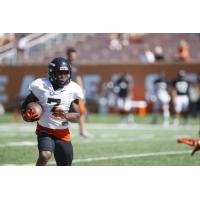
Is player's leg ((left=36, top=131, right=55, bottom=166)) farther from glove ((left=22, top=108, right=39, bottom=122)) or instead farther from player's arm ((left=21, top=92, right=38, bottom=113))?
player's arm ((left=21, top=92, right=38, bottom=113))

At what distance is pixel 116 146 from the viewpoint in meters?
9.09

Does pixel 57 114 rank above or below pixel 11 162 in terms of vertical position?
above

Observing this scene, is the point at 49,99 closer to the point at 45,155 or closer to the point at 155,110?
the point at 45,155

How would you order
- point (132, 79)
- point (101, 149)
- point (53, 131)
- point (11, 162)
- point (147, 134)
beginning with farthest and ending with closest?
1. point (132, 79)
2. point (147, 134)
3. point (101, 149)
4. point (11, 162)
5. point (53, 131)

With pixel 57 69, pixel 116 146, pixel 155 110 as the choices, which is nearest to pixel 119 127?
pixel 155 110

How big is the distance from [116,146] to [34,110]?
10.2 feet

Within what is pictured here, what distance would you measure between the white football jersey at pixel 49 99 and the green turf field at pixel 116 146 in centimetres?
116

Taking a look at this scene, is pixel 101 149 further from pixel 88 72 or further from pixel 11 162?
pixel 88 72

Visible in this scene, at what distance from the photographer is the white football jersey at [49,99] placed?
20.5ft

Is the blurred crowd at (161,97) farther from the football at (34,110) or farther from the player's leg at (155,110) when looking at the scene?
the football at (34,110)

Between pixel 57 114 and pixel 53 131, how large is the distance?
0.16m
